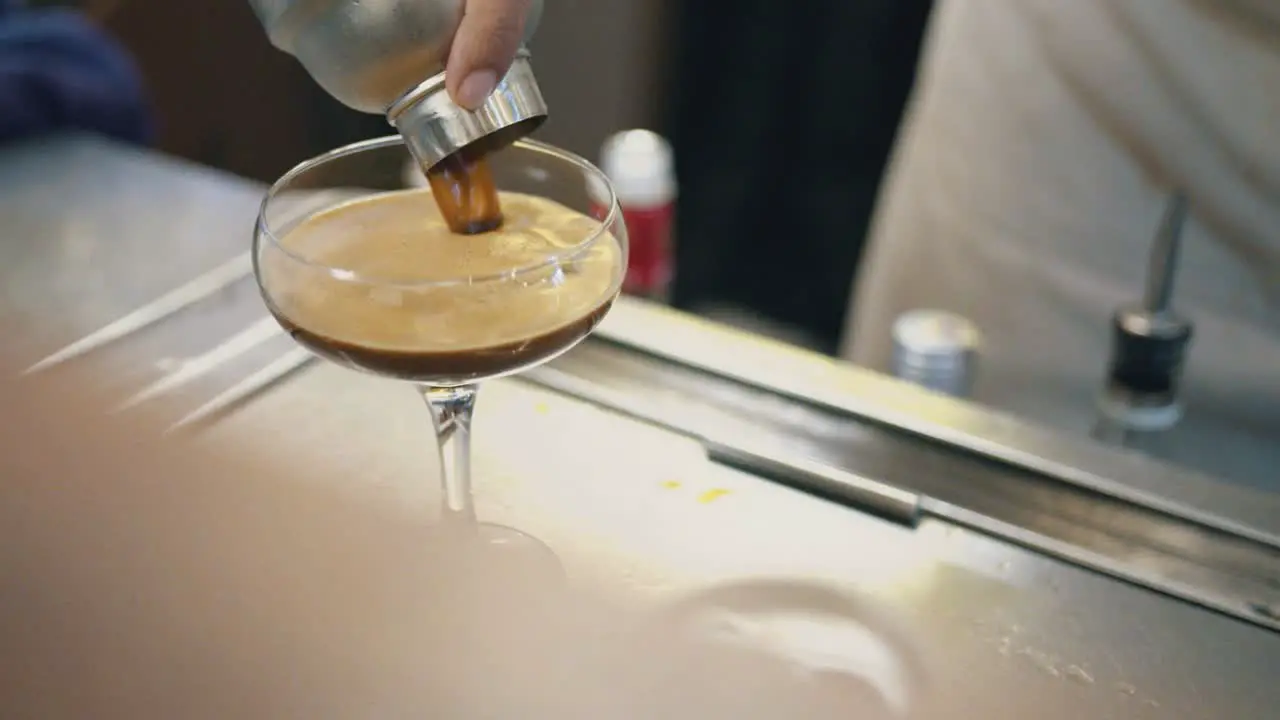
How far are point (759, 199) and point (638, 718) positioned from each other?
1.59 meters

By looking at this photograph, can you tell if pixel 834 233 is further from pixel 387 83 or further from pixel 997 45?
pixel 387 83

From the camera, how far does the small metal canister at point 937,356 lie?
75 cm

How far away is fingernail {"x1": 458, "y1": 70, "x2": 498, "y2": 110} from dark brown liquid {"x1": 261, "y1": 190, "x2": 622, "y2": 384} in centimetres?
7

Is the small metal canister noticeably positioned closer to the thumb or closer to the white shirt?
the white shirt

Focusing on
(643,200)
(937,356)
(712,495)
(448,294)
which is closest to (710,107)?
(643,200)

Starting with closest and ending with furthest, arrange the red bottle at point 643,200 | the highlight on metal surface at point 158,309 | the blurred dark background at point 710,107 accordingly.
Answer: the highlight on metal surface at point 158,309, the red bottle at point 643,200, the blurred dark background at point 710,107

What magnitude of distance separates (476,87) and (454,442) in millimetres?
189

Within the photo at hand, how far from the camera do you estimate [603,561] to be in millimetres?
572

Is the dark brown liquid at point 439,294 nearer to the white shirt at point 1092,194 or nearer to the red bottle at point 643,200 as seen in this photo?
the red bottle at point 643,200

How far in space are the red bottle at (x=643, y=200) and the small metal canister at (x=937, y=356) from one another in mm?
288

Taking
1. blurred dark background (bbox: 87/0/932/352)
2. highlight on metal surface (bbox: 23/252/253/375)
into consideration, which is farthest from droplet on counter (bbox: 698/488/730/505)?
blurred dark background (bbox: 87/0/932/352)

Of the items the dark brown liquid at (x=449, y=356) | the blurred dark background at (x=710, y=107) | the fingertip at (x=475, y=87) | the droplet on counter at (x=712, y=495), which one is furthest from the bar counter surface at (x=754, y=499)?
the blurred dark background at (x=710, y=107)

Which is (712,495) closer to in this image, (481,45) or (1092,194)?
(481,45)

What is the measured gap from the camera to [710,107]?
192 centimetres
